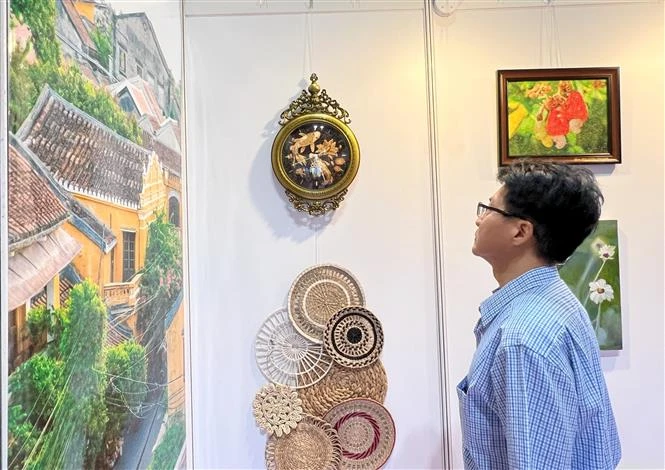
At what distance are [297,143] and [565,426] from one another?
3.71ft

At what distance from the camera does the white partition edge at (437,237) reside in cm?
159

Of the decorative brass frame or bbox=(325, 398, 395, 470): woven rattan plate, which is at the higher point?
the decorative brass frame

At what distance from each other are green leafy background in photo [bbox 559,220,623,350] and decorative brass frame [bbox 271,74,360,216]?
800 mm

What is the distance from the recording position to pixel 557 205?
0.97m

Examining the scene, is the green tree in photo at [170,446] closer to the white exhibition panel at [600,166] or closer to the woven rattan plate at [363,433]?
the woven rattan plate at [363,433]

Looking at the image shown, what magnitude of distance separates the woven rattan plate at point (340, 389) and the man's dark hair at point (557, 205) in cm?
79

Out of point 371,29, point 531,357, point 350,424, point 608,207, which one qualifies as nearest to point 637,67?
point 608,207

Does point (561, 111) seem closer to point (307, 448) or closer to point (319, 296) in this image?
point (319, 296)

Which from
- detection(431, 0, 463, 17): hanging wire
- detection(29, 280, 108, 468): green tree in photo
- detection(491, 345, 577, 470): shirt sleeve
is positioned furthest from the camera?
detection(431, 0, 463, 17): hanging wire

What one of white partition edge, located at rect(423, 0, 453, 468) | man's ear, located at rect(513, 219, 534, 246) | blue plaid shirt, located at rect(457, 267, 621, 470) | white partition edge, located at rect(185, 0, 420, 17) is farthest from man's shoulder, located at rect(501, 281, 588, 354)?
white partition edge, located at rect(185, 0, 420, 17)

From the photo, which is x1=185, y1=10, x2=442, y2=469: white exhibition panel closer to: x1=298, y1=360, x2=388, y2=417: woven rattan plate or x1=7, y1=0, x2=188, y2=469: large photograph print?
x1=298, y1=360, x2=388, y2=417: woven rattan plate

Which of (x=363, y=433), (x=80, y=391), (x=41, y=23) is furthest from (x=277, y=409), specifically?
(x=41, y=23)

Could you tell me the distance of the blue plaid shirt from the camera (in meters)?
0.82

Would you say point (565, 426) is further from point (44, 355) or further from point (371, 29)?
point (371, 29)
